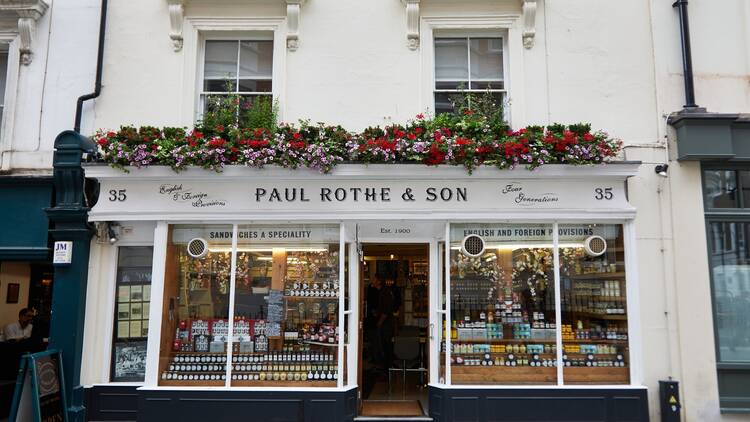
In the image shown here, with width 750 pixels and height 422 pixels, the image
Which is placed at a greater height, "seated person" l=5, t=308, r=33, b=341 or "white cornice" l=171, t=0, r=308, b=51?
"white cornice" l=171, t=0, r=308, b=51

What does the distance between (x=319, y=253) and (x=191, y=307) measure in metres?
1.96

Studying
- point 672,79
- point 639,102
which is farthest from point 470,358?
A: point 672,79

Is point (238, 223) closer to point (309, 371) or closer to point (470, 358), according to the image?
point (309, 371)

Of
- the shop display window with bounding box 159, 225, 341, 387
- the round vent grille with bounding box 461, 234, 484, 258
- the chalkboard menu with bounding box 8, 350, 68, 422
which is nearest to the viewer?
the chalkboard menu with bounding box 8, 350, 68, 422

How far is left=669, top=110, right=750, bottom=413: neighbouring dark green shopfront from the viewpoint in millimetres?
6965

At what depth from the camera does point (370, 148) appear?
6891mm

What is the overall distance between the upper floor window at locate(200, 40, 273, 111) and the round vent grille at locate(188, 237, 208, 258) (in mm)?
2032

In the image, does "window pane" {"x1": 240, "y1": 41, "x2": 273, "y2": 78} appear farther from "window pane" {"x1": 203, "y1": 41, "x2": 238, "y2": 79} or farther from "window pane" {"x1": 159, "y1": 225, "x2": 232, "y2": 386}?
"window pane" {"x1": 159, "y1": 225, "x2": 232, "y2": 386}

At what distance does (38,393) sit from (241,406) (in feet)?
8.08

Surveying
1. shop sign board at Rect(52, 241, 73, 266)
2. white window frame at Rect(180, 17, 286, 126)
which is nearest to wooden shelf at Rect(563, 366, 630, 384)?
white window frame at Rect(180, 17, 286, 126)

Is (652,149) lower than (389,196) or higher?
higher

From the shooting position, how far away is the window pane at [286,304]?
724cm

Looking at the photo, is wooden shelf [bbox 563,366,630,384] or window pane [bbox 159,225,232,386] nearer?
wooden shelf [bbox 563,366,630,384]

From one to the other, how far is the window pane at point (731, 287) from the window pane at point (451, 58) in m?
4.15
